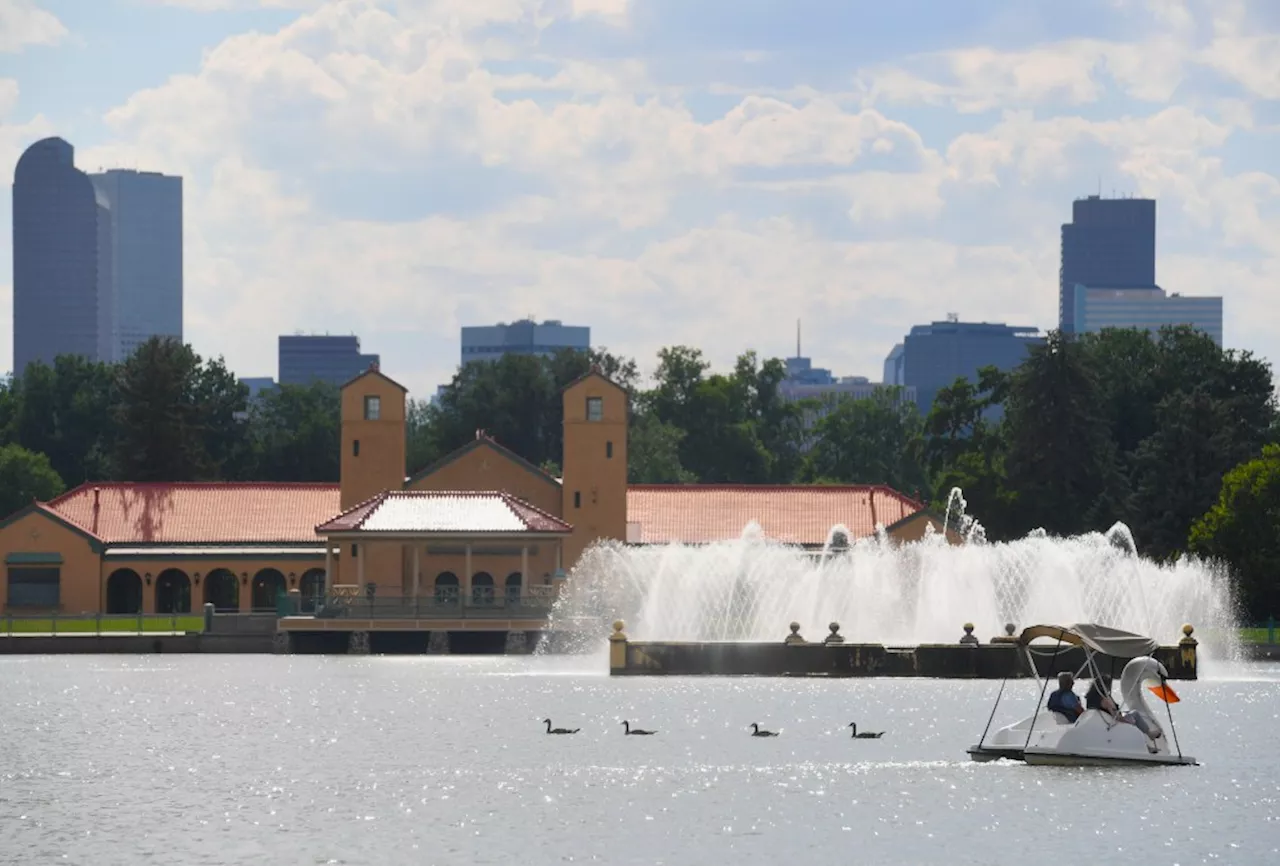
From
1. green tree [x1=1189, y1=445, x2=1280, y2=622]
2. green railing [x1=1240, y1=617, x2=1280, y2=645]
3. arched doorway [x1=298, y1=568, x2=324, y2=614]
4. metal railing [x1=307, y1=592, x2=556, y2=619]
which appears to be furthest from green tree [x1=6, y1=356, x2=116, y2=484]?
green railing [x1=1240, y1=617, x2=1280, y2=645]

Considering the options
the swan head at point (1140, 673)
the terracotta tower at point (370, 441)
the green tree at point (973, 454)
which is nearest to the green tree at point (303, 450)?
the green tree at point (973, 454)

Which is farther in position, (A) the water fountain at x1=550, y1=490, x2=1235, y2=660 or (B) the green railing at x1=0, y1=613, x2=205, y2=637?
(B) the green railing at x1=0, y1=613, x2=205, y2=637

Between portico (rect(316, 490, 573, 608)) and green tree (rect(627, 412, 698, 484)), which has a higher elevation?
green tree (rect(627, 412, 698, 484))

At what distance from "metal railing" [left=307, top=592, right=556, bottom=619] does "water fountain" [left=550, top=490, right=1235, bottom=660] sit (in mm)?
1472

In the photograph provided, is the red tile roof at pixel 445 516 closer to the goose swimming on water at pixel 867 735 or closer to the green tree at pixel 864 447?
the goose swimming on water at pixel 867 735

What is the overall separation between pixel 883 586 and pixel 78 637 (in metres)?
29.3

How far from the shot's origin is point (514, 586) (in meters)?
98.9

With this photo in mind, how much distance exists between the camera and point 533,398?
166 metres

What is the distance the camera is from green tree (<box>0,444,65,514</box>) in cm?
13400

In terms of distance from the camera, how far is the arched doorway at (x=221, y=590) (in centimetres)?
11138

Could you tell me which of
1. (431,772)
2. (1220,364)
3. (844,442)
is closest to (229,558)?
(1220,364)

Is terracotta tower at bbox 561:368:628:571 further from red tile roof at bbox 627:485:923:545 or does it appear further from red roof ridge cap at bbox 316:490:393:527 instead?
red roof ridge cap at bbox 316:490:393:527

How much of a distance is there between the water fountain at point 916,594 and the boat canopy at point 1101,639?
2582 centimetres

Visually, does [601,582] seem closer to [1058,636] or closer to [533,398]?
[1058,636]
